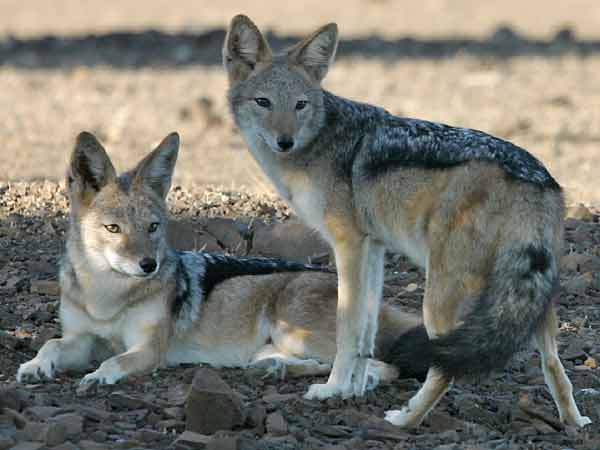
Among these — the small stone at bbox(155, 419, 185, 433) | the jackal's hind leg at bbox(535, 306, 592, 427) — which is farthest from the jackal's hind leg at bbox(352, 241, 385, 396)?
the small stone at bbox(155, 419, 185, 433)

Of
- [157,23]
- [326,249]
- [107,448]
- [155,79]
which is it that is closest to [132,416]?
[107,448]

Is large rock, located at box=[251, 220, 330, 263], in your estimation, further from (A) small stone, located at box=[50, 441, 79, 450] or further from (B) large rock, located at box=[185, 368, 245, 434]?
(A) small stone, located at box=[50, 441, 79, 450]

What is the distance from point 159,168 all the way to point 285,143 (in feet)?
3.20

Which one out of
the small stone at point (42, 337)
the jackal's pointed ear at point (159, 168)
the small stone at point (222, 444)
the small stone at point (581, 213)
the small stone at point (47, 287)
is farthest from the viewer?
the small stone at point (581, 213)

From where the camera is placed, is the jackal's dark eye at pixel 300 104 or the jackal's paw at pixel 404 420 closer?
the jackal's paw at pixel 404 420

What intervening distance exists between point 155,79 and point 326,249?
12.4 meters

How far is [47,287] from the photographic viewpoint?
351 inches

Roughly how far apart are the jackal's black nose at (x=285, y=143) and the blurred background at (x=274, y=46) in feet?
13.5

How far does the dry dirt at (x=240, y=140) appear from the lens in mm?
6762

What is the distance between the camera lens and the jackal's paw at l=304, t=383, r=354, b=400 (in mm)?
7187

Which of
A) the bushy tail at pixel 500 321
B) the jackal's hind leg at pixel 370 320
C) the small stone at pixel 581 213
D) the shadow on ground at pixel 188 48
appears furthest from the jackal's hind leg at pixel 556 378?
the shadow on ground at pixel 188 48

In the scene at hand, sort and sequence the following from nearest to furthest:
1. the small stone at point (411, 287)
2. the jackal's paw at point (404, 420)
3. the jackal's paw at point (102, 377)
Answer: the jackal's paw at point (404, 420) < the jackal's paw at point (102, 377) < the small stone at point (411, 287)

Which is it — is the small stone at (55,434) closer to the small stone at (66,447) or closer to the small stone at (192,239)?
the small stone at (66,447)

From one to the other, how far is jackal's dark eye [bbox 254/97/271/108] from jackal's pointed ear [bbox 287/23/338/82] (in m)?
0.35
